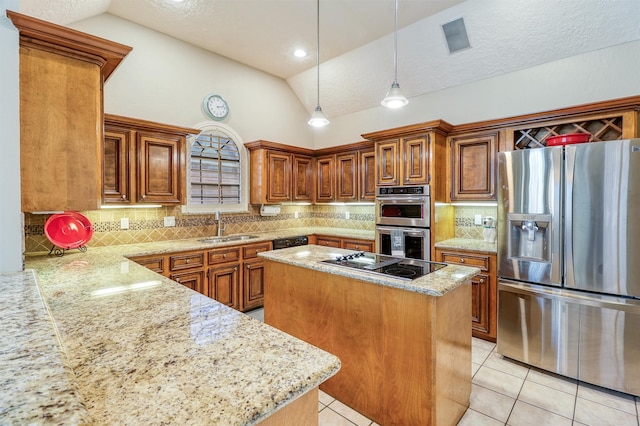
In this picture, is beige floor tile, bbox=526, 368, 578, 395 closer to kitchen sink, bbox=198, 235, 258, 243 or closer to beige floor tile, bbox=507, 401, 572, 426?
beige floor tile, bbox=507, 401, 572, 426

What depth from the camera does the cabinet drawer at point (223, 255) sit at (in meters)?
3.50

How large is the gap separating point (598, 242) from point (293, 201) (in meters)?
3.61

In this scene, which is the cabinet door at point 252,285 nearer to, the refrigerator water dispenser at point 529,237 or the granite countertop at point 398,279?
the granite countertop at point 398,279

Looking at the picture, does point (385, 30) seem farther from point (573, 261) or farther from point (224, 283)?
point (224, 283)

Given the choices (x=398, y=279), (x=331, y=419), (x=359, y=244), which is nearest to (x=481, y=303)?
(x=359, y=244)

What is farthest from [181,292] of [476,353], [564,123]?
[564,123]

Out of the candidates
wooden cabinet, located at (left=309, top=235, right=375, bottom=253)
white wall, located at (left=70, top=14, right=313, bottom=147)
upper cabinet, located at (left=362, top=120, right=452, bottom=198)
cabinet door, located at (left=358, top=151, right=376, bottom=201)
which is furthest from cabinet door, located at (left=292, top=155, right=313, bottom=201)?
upper cabinet, located at (left=362, top=120, right=452, bottom=198)

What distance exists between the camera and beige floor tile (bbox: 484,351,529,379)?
8.61 feet

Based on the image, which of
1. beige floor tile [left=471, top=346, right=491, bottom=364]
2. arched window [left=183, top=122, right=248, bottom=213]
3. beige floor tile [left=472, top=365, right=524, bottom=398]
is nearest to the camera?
beige floor tile [left=472, top=365, right=524, bottom=398]

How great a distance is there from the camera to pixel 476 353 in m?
2.94

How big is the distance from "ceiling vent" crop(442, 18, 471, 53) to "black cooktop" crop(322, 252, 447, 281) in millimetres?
2731

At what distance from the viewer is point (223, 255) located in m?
3.60

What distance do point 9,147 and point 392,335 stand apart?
7.71 feet

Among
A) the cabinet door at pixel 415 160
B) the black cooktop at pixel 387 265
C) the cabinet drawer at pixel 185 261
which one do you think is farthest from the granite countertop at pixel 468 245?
the cabinet drawer at pixel 185 261
